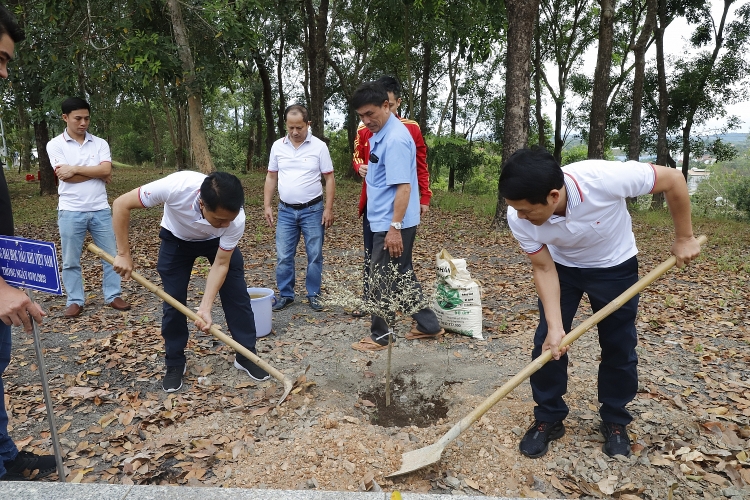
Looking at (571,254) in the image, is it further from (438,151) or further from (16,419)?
(438,151)

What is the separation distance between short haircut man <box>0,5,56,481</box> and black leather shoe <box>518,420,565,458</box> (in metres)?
2.59

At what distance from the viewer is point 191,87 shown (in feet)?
26.8

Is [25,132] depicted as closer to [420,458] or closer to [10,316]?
[10,316]

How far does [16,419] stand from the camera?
3359 millimetres

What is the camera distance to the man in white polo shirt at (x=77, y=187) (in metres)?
4.90

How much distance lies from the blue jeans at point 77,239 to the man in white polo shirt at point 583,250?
4.18 meters

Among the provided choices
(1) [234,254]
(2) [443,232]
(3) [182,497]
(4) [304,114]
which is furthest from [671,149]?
(3) [182,497]

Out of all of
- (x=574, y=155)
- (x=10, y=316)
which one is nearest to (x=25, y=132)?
(x=10, y=316)

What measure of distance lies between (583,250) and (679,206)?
517 millimetres

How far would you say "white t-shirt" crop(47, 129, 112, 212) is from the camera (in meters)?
4.93

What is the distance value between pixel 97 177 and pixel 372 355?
331 centimetres

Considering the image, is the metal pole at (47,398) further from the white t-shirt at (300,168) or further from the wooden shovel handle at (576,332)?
the white t-shirt at (300,168)

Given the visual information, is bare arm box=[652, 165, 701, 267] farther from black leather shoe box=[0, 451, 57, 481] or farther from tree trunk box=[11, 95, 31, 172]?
tree trunk box=[11, 95, 31, 172]

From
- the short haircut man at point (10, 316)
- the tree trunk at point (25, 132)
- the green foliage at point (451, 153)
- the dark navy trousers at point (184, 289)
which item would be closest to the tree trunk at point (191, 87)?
the dark navy trousers at point (184, 289)
